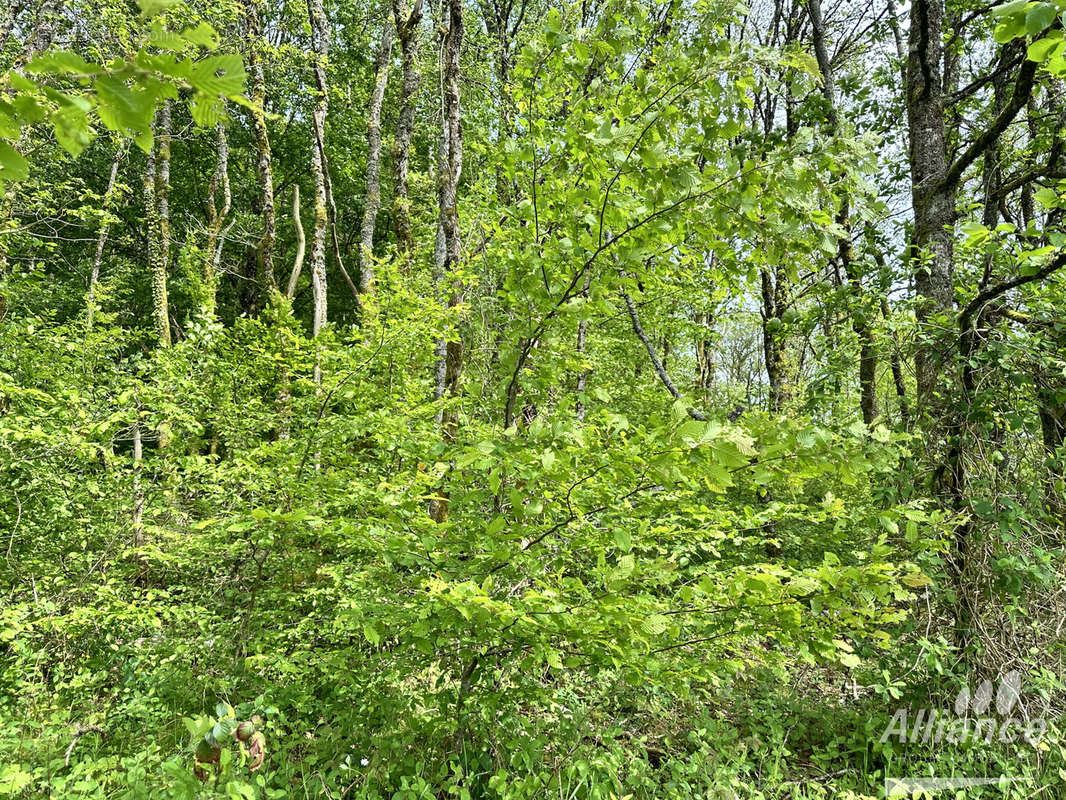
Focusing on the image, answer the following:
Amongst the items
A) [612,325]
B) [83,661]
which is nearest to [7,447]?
[83,661]

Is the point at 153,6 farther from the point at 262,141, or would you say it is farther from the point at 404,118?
the point at 262,141

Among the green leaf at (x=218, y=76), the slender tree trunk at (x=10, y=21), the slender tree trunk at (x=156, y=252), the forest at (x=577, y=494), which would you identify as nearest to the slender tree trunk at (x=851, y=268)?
the forest at (x=577, y=494)

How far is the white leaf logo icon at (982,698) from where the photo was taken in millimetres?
3297

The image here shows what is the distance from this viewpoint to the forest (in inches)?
79.4

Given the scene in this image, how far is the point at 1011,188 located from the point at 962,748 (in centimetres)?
403

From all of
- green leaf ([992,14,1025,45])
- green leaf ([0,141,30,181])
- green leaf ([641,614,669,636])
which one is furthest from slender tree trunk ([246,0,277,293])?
green leaf ([992,14,1025,45])

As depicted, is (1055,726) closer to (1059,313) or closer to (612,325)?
(1059,313)

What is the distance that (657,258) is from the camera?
8.84 feet

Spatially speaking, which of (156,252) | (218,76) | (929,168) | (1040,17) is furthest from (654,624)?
(156,252)

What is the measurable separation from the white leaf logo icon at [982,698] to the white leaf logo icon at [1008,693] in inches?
1.7

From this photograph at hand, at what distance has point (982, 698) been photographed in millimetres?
3316
